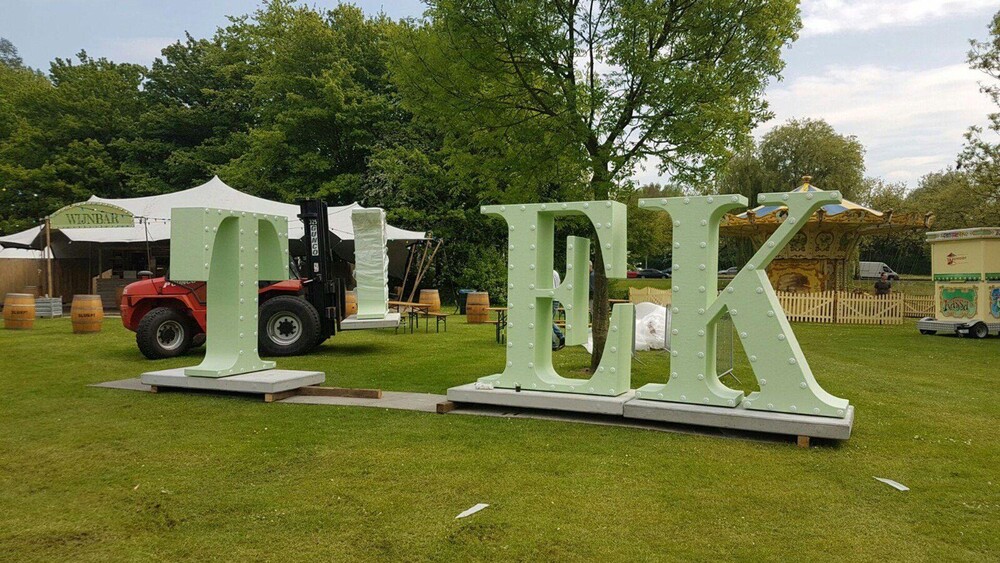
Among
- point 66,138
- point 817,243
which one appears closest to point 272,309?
point 817,243

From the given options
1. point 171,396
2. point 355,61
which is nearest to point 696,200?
point 171,396

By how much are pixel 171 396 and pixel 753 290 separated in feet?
21.6

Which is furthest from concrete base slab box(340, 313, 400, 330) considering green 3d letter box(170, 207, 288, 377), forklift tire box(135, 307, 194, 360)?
green 3d letter box(170, 207, 288, 377)

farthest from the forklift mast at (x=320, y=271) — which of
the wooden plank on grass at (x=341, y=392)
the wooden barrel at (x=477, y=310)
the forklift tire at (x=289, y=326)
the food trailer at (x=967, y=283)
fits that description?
the food trailer at (x=967, y=283)

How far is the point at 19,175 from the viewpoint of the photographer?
32.7 metres

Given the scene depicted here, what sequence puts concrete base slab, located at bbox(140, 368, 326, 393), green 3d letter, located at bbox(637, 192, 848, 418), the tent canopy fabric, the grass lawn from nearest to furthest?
the grass lawn < green 3d letter, located at bbox(637, 192, 848, 418) < concrete base slab, located at bbox(140, 368, 326, 393) < the tent canopy fabric

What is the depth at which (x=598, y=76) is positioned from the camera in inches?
363

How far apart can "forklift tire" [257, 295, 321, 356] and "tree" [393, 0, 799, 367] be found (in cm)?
452

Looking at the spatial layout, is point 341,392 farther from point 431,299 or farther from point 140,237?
→ point 140,237

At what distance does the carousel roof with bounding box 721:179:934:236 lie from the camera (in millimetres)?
21609

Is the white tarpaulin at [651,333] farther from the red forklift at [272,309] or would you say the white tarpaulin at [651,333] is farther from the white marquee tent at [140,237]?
the white marquee tent at [140,237]

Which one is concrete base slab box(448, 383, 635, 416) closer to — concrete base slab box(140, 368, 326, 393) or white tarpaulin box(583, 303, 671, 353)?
concrete base slab box(140, 368, 326, 393)

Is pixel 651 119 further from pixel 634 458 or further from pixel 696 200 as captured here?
pixel 634 458

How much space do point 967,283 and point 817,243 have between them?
7.52 meters
